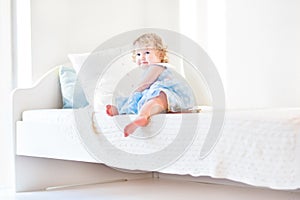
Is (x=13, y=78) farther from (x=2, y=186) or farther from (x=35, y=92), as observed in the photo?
(x=2, y=186)

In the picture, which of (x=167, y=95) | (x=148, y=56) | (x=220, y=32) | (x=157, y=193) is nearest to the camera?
(x=167, y=95)

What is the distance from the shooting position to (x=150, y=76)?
2.06 metres

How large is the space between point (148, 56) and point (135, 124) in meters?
0.62

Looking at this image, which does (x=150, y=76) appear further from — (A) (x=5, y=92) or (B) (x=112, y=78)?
(A) (x=5, y=92)

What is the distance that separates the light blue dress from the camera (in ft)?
6.05

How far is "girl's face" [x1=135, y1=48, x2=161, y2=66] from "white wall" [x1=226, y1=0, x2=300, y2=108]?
25.1 inches

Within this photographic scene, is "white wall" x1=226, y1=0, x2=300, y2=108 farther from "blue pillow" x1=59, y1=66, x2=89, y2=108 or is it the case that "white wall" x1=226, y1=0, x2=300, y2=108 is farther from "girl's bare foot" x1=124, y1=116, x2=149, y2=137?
"girl's bare foot" x1=124, y1=116, x2=149, y2=137

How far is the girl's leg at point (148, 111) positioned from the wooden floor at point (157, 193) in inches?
23.1

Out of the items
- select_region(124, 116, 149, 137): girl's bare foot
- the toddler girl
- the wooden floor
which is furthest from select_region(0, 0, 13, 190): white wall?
select_region(124, 116, 149, 137): girl's bare foot

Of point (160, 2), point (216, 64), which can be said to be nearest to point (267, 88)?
point (216, 64)

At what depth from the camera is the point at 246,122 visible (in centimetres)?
143

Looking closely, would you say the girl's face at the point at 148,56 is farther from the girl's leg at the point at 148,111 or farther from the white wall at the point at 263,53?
the white wall at the point at 263,53

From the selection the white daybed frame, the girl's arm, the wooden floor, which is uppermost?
the girl's arm

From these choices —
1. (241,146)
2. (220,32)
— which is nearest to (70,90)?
(220,32)
